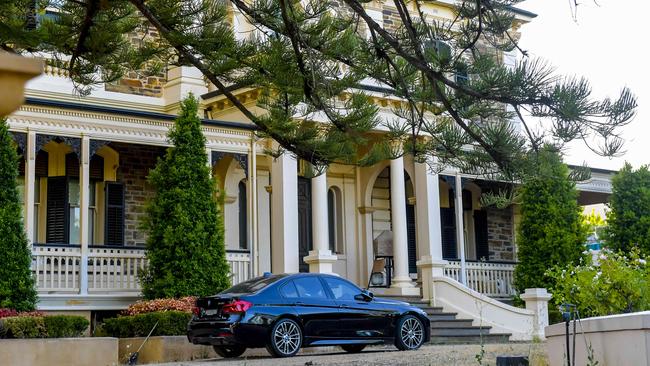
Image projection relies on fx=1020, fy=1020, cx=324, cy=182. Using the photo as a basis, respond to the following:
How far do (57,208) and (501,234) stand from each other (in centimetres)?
1239

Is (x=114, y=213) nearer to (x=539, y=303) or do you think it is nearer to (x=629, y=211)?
(x=539, y=303)

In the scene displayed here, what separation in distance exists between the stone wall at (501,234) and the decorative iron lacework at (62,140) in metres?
12.4

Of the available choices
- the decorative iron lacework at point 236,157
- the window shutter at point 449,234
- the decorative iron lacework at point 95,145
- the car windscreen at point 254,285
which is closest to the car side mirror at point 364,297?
the car windscreen at point 254,285

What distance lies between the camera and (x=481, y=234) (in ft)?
88.1

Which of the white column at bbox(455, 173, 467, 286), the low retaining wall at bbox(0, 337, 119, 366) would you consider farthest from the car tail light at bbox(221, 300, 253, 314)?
the white column at bbox(455, 173, 467, 286)

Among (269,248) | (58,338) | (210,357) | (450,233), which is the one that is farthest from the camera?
(450,233)

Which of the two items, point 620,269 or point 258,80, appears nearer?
point 258,80

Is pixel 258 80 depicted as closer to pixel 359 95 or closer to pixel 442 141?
pixel 359 95

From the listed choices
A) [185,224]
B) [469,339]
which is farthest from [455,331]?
[185,224]

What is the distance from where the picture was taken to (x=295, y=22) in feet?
30.5

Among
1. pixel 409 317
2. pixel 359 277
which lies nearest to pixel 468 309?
pixel 359 277

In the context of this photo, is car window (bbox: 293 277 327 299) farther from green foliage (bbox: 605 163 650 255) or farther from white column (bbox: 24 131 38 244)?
green foliage (bbox: 605 163 650 255)

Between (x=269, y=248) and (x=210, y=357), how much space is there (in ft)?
21.9

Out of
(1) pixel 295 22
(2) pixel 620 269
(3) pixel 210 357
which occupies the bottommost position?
(3) pixel 210 357
